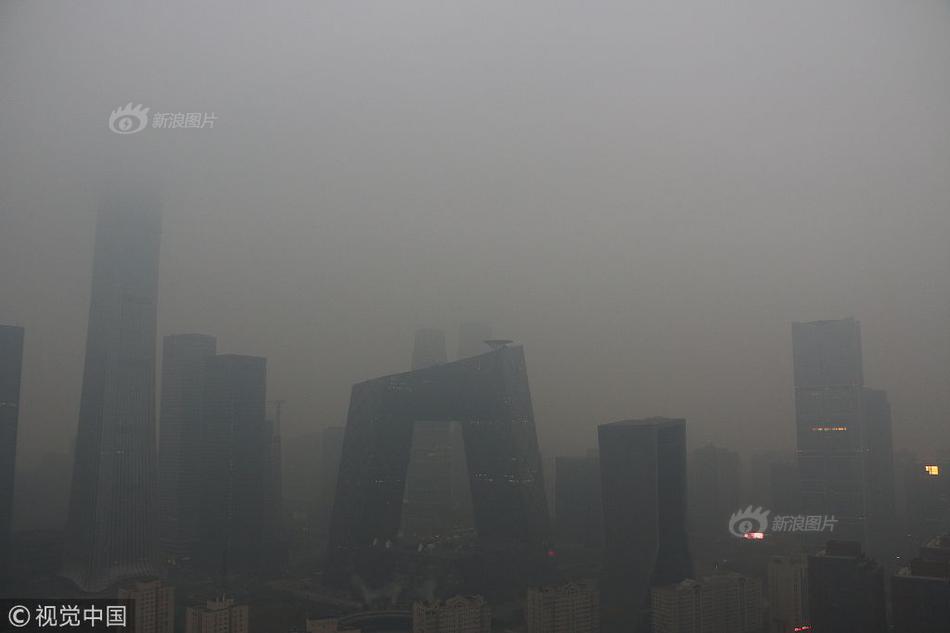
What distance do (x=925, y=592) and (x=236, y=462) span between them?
2748 millimetres

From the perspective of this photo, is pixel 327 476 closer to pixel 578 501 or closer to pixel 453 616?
pixel 453 616

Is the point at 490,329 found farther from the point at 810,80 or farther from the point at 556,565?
the point at 810,80

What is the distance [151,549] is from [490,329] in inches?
67.0

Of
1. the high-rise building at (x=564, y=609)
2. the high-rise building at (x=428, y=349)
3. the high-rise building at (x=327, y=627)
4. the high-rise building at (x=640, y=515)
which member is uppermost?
the high-rise building at (x=428, y=349)

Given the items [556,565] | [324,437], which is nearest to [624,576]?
[556,565]

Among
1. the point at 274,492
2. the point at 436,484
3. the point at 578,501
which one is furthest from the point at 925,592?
the point at 274,492

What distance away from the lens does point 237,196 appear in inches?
137

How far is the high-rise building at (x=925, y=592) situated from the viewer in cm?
277

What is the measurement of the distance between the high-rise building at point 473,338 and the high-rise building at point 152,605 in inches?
60.7

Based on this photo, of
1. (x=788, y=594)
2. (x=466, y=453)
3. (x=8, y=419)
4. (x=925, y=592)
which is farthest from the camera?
(x=8, y=419)

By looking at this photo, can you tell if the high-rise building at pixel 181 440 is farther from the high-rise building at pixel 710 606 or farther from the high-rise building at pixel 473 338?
the high-rise building at pixel 710 606

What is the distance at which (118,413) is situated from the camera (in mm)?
3400

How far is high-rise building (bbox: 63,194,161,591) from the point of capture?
10.8ft

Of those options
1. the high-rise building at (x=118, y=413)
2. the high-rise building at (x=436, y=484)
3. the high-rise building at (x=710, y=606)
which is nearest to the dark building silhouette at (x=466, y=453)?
the high-rise building at (x=436, y=484)
